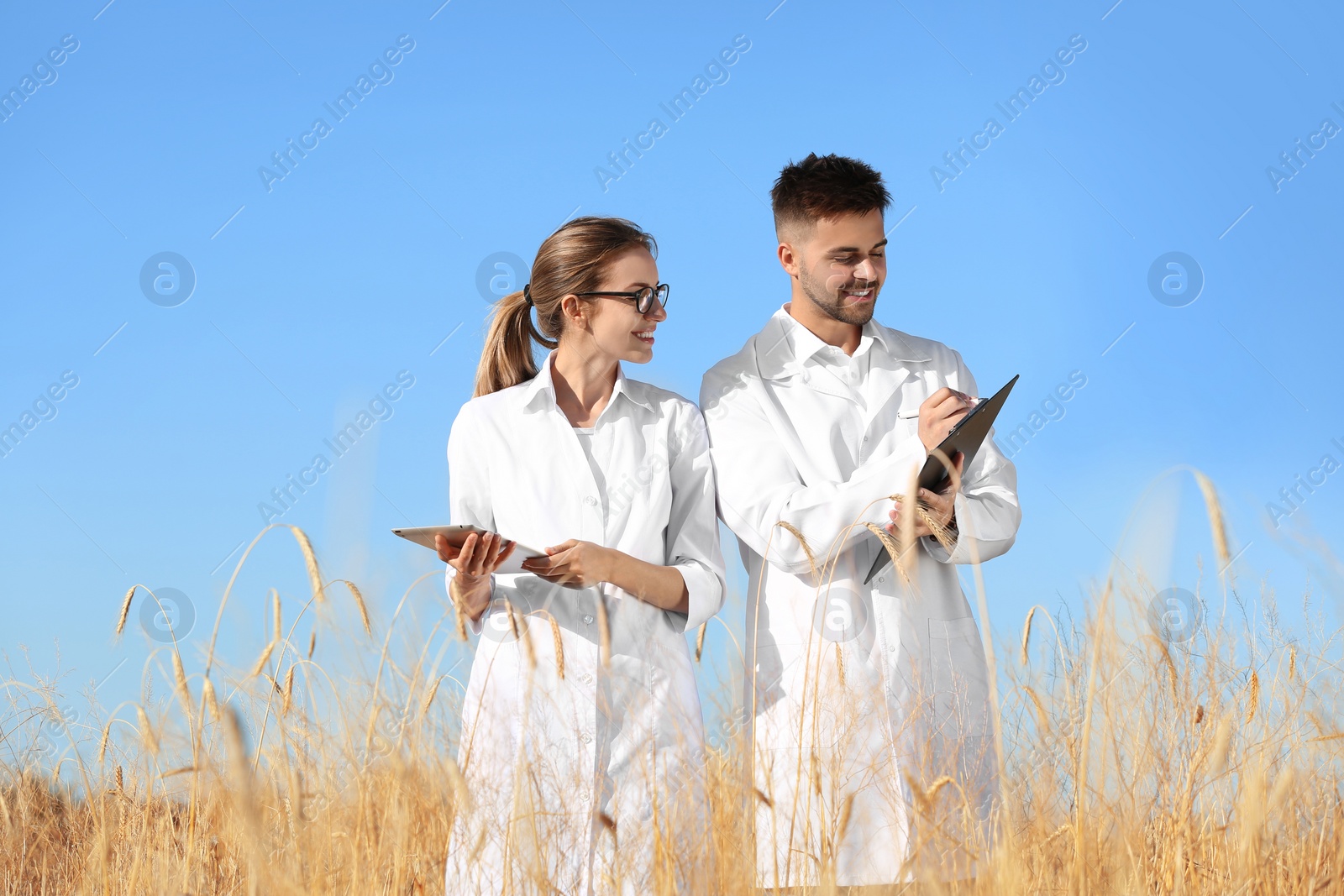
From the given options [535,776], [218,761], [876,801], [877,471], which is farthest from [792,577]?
[218,761]

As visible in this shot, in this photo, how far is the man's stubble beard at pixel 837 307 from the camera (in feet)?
11.7

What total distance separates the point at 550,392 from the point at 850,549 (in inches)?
40.9

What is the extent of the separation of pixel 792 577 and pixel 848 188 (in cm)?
132

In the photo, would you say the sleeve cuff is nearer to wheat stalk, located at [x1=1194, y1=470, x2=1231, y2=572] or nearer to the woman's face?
the woman's face

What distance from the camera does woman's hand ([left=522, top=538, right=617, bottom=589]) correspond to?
287cm

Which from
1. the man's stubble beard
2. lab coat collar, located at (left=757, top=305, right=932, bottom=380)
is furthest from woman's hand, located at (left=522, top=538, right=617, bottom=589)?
the man's stubble beard

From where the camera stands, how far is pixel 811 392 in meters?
3.59

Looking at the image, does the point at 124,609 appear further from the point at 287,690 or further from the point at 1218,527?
the point at 1218,527

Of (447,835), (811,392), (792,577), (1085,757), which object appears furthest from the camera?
(811,392)

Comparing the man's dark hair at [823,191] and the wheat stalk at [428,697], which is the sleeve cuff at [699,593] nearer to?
the wheat stalk at [428,697]

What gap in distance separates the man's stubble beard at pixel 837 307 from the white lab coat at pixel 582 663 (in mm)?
568

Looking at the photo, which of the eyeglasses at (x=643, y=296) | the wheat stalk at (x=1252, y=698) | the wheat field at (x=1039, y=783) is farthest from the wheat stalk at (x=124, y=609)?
the wheat stalk at (x=1252, y=698)

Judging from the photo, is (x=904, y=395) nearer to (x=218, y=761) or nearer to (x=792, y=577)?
(x=792, y=577)

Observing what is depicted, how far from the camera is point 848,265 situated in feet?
11.7
